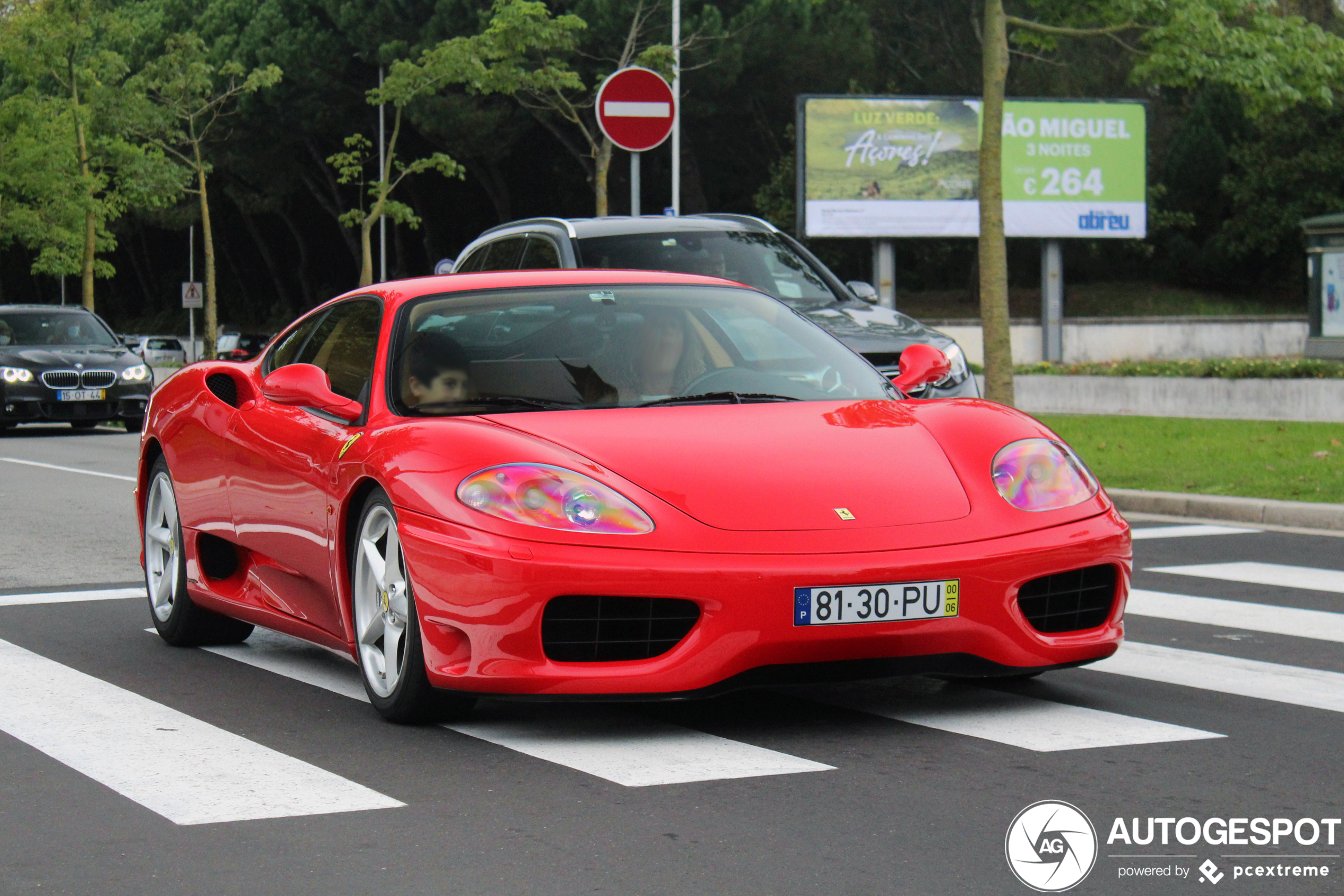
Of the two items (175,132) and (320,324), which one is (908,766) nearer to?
(320,324)

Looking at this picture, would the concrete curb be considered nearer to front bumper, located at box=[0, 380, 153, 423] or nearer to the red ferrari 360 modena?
the red ferrari 360 modena

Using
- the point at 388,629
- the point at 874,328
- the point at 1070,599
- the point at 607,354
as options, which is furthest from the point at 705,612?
the point at 874,328

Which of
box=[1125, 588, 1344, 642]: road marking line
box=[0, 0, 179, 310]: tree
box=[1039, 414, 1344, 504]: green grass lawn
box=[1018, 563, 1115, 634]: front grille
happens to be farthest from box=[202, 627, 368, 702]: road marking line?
box=[0, 0, 179, 310]: tree

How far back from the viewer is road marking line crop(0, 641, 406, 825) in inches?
171

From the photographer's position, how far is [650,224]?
12.6 metres

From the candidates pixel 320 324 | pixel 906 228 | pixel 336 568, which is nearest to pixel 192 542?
pixel 320 324

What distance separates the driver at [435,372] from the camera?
5.64m

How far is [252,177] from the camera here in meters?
62.9

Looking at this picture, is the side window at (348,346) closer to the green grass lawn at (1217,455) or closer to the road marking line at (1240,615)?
the road marking line at (1240,615)

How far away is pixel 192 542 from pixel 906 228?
29.2 meters

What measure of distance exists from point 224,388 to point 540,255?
6.22 metres

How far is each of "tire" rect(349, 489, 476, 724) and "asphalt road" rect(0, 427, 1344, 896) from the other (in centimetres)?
9

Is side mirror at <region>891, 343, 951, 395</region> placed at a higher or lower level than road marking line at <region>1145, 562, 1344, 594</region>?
higher

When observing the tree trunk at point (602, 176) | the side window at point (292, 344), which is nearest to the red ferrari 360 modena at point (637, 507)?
the side window at point (292, 344)
